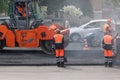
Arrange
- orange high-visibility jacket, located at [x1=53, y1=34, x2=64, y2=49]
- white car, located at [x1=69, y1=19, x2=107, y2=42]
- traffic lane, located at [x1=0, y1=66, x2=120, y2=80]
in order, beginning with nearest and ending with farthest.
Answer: traffic lane, located at [x1=0, y1=66, x2=120, y2=80] < orange high-visibility jacket, located at [x1=53, y1=34, x2=64, y2=49] < white car, located at [x1=69, y1=19, x2=107, y2=42]

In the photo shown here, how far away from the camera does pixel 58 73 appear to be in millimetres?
17266

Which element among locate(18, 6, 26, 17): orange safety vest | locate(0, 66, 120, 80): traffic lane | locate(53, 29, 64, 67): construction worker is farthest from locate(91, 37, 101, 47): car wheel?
locate(0, 66, 120, 80): traffic lane

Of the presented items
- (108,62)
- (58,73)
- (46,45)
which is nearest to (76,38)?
(46,45)

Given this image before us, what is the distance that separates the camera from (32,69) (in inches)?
726

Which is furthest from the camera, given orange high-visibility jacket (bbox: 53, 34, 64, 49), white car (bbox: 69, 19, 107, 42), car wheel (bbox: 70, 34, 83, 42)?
car wheel (bbox: 70, 34, 83, 42)

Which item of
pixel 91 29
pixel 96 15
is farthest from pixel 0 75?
pixel 96 15

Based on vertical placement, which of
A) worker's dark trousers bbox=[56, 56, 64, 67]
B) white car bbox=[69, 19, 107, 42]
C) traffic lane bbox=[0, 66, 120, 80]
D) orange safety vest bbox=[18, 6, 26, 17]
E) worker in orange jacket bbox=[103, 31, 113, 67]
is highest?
orange safety vest bbox=[18, 6, 26, 17]

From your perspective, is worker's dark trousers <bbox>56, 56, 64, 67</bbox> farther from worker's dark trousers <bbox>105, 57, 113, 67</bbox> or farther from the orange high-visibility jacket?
worker's dark trousers <bbox>105, 57, 113, 67</bbox>

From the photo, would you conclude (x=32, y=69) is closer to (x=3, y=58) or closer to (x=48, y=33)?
(x=3, y=58)

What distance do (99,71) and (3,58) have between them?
590cm

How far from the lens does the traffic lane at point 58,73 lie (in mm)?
16062

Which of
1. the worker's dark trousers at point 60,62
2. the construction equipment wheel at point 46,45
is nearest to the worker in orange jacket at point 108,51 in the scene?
the worker's dark trousers at point 60,62

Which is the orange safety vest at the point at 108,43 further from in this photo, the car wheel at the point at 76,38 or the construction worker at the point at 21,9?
the car wheel at the point at 76,38

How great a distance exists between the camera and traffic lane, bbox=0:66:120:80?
52.7 ft
